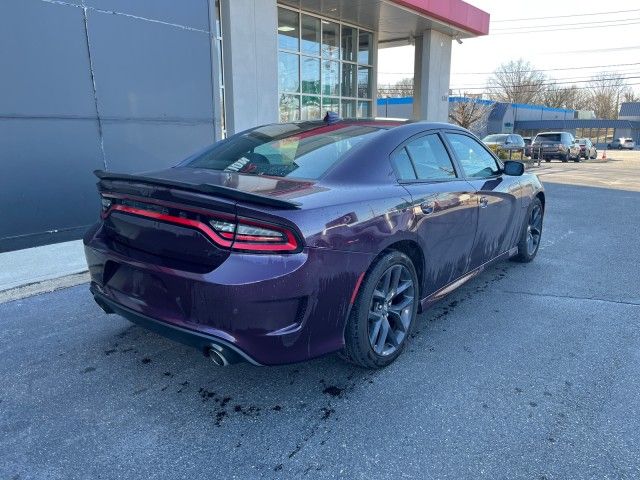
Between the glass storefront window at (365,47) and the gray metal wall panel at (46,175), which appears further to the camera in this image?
the glass storefront window at (365,47)

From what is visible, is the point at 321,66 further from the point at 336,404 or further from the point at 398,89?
the point at 398,89

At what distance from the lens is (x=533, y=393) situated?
282 centimetres

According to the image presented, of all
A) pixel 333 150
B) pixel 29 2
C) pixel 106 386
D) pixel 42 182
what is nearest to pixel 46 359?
pixel 106 386

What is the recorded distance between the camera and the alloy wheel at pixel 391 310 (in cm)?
296

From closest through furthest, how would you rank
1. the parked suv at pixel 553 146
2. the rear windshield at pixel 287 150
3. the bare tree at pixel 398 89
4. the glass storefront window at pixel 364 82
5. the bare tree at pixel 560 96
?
the rear windshield at pixel 287 150 → the glass storefront window at pixel 364 82 → the parked suv at pixel 553 146 → the bare tree at pixel 398 89 → the bare tree at pixel 560 96

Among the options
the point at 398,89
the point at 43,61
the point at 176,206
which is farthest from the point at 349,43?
the point at 398,89

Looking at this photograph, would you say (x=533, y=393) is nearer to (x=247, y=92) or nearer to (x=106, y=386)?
(x=106, y=386)

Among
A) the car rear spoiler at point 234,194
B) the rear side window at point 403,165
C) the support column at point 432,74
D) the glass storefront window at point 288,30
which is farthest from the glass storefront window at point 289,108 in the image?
the car rear spoiler at point 234,194

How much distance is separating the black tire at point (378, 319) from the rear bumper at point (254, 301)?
5.5 inches

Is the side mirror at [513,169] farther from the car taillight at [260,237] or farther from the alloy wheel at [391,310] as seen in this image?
the car taillight at [260,237]

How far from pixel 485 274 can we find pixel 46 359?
414 centimetres

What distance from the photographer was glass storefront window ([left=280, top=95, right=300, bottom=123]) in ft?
41.8

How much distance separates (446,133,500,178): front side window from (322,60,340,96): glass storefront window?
10463 millimetres

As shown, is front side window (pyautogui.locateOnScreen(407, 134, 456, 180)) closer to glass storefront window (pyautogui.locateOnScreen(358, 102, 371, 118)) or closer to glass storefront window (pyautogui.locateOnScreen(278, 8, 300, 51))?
glass storefront window (pyautogui.locateOnScreen(278, 8, 300, 51))
